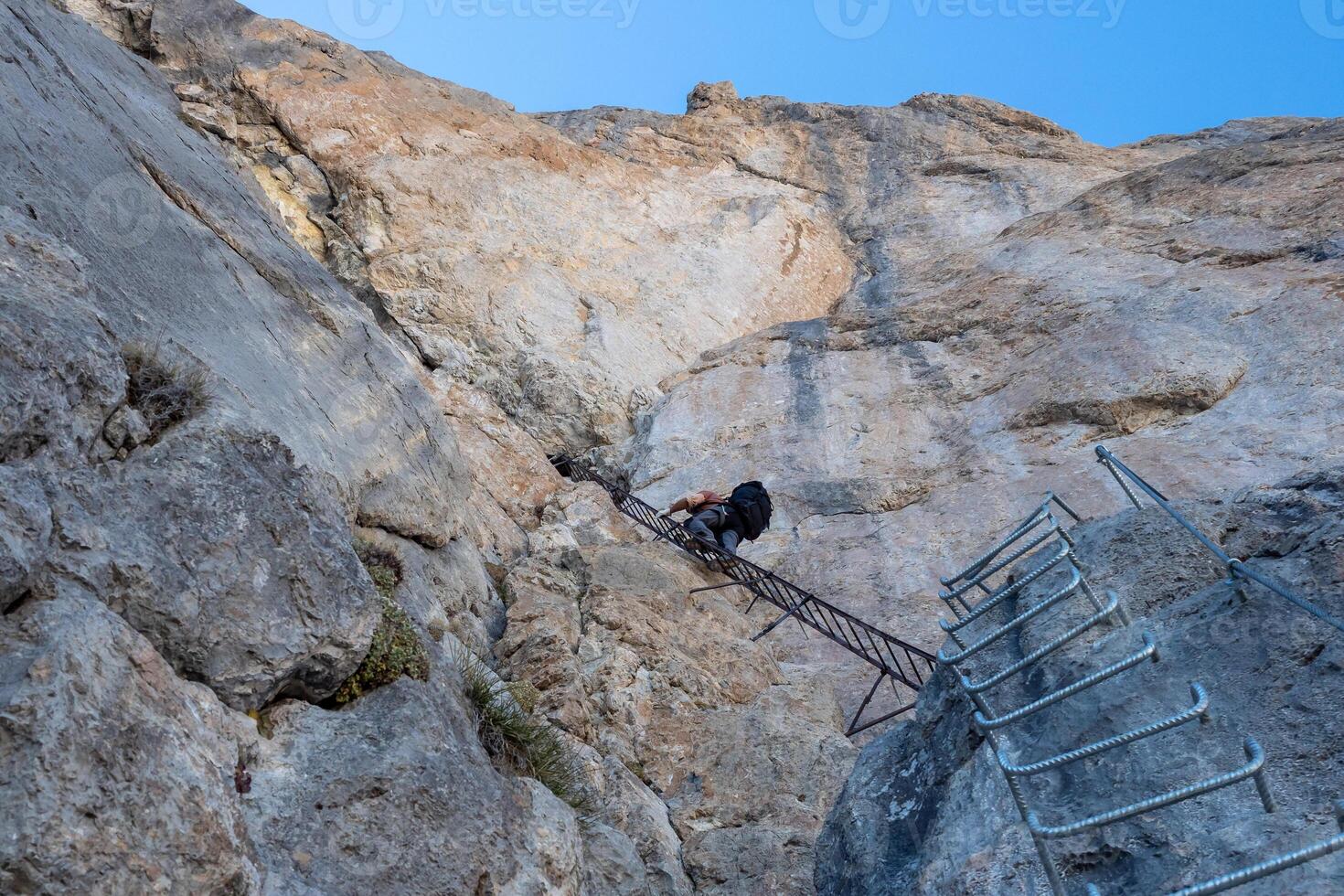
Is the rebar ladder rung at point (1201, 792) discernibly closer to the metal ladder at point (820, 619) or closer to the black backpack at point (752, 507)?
the metal ladder at point (820, 619)

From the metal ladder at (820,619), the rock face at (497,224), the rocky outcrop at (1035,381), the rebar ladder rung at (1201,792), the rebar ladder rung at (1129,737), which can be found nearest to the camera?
the rebar ladder rung at (1201,792)

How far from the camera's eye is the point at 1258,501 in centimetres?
611

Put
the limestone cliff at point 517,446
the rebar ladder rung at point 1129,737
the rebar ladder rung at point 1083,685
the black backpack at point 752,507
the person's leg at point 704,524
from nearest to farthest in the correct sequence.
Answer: the rebar ladder rung at point 1129,737, the rebar ladder rung at point 1083,685, the limestone cliff at point 517,446, the person's leg at point 704,524, the black backpack at point 752,507

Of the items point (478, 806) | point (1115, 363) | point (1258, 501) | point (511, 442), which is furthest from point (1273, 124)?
point (478, 806)

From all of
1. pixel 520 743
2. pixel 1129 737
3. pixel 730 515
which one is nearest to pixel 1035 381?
pixel 730 515

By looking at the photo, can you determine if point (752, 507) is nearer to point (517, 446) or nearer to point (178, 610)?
point (517, 446)

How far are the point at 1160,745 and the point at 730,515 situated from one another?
991 cm

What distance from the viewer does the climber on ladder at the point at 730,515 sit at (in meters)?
14.2

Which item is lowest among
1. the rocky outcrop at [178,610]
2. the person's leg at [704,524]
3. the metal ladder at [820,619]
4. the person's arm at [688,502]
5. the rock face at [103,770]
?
the rock face at [103,770]

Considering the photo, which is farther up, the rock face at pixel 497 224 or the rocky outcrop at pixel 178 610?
the rock face at pixel 497 224

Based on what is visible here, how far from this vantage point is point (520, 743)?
291 inches

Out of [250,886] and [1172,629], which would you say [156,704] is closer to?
[250,886]

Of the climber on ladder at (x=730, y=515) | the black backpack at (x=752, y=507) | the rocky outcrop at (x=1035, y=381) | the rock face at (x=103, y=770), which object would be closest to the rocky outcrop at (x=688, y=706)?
the climber on ladder at (x=730, y=515)

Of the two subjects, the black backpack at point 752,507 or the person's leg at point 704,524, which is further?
the black backpack at point 752,507
